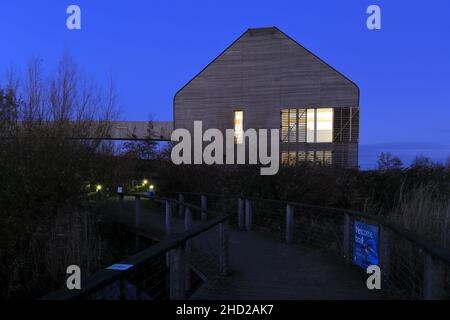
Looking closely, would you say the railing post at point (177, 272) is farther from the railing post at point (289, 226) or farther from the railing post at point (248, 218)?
the railing post at point (248, 218)

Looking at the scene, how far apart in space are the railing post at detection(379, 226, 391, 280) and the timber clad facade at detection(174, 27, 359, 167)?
1811 cm

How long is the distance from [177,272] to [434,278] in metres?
2.43

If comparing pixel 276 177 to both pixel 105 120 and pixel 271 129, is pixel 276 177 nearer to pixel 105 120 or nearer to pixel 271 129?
pixel 105 120

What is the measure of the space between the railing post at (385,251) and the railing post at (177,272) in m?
2.76

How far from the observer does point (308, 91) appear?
81.1ft

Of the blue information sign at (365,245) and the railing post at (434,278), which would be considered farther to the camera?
the blue information sign at (365,245)

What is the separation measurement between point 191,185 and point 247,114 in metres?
10.5

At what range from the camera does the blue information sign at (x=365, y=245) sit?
600 centimetres

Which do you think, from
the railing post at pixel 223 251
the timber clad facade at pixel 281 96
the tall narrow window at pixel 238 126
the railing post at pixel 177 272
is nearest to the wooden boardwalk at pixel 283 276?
the railing post at pixel 223 251

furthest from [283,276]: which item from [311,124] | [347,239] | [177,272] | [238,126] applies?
[238,126]

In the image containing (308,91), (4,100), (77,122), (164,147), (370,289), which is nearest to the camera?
(370,289)

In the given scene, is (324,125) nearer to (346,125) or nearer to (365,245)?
(346,125)

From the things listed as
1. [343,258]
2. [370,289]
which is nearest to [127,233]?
[343,258]

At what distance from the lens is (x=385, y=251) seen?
5.68 metres
